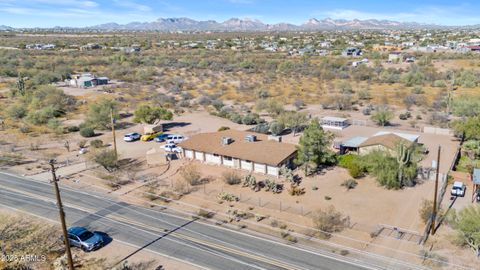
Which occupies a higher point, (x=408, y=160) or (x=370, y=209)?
(x=408, y=160)

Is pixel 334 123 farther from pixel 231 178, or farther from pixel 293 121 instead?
pixel 231 178

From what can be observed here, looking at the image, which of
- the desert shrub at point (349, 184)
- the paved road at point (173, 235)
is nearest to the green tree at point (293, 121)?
the desert shrub at point (349, 184)

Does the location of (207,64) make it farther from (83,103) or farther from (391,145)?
(391,145)

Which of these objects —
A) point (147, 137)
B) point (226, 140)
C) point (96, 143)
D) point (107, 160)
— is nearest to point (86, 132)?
point (96, 143)

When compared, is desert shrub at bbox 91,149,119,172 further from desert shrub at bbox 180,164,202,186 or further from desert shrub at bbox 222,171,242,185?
desert shrub at bbox 222,171,242,185

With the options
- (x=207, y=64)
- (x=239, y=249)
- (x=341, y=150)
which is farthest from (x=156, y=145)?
(x=207, y=64)

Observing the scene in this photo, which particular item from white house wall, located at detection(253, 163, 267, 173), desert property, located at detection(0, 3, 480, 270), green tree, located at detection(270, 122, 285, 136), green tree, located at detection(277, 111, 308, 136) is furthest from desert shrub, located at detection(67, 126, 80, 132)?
white house wall, located at detection(253, 163, 267, 173)
